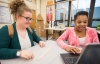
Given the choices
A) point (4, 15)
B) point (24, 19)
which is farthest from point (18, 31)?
point (4, 15)

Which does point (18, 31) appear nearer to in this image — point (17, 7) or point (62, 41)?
point (17, 7)

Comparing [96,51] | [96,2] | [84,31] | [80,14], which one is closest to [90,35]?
[84,31]

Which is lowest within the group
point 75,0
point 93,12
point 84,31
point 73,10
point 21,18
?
point 84,31

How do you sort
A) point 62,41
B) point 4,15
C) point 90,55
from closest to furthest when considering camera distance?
point 90,55 < point 62,41 < point 4,15

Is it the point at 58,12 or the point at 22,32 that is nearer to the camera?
the point at 22,32

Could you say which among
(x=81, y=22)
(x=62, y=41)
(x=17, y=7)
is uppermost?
(x=17, y=7)

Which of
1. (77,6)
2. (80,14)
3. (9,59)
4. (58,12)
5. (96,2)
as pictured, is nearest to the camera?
(9,59)

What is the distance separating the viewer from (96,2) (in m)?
3.11

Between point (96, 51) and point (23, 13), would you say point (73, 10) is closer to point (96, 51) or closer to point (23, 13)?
point (23, 13)

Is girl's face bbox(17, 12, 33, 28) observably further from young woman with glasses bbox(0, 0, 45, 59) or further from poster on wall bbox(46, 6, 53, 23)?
poster on wall bbox(46, 6, 53, 23)

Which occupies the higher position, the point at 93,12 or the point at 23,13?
Answer: the point at 93,12

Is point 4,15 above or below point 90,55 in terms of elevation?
above

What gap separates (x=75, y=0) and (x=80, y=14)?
9.56 ft

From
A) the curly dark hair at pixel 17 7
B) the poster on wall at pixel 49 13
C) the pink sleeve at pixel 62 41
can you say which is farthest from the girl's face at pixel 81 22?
the poster on wall at pixel 49 13
